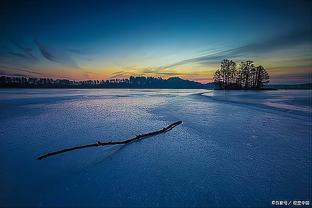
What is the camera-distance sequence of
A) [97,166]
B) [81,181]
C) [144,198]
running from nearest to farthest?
[144,198], [81,181], [97,166]

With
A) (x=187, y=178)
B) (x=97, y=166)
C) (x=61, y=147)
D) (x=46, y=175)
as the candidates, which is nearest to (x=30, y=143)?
(x=61, y=147)

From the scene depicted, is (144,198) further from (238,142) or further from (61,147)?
(238,142)

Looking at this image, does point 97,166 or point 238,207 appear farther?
point 97,166

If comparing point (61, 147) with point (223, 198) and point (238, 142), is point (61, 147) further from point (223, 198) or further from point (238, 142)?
point (238, 142)

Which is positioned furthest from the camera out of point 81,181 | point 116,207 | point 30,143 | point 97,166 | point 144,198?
point 30,143

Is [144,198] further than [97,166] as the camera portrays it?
No

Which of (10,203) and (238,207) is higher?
(10,203)

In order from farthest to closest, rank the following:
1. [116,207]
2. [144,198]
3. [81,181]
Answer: [81,181], [144,198], [116,207]

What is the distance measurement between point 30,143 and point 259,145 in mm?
7393

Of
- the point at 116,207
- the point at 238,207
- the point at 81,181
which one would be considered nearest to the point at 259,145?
the point at 238,207

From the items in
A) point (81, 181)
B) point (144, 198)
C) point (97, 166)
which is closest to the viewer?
point (144, 198)

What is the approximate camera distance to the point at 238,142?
5633 millimetres

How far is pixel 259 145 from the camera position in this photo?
210 inches

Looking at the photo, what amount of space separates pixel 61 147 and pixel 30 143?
1.26m
